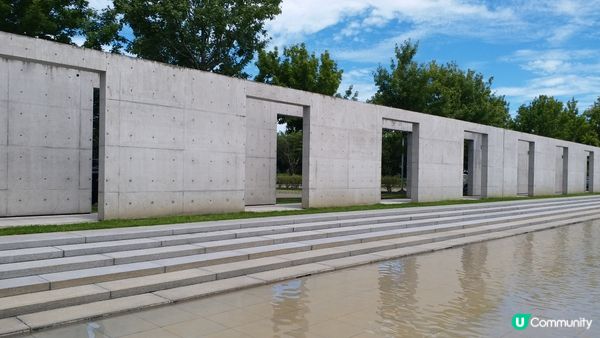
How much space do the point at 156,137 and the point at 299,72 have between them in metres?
17.4

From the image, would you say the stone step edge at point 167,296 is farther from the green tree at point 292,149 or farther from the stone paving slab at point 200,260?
the green tree at point 292,149

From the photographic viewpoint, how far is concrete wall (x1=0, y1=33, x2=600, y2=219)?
11.4 m

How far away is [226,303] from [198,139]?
24.2ft

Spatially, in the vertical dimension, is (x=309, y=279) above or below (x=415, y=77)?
below

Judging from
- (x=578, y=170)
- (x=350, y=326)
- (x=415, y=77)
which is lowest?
(x=350, y=326)

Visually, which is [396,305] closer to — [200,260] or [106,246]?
[200,260]

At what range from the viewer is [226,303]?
6.41 m

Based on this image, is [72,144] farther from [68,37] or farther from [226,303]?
[68,37]

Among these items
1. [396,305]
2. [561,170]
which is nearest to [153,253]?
[396,305]

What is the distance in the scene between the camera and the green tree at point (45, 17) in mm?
19797

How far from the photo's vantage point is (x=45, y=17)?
66.2 feet

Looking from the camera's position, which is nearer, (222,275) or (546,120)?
(222,275)

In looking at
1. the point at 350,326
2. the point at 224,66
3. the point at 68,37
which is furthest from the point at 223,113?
the point at 224,66

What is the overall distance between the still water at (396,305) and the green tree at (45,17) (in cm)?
1818
